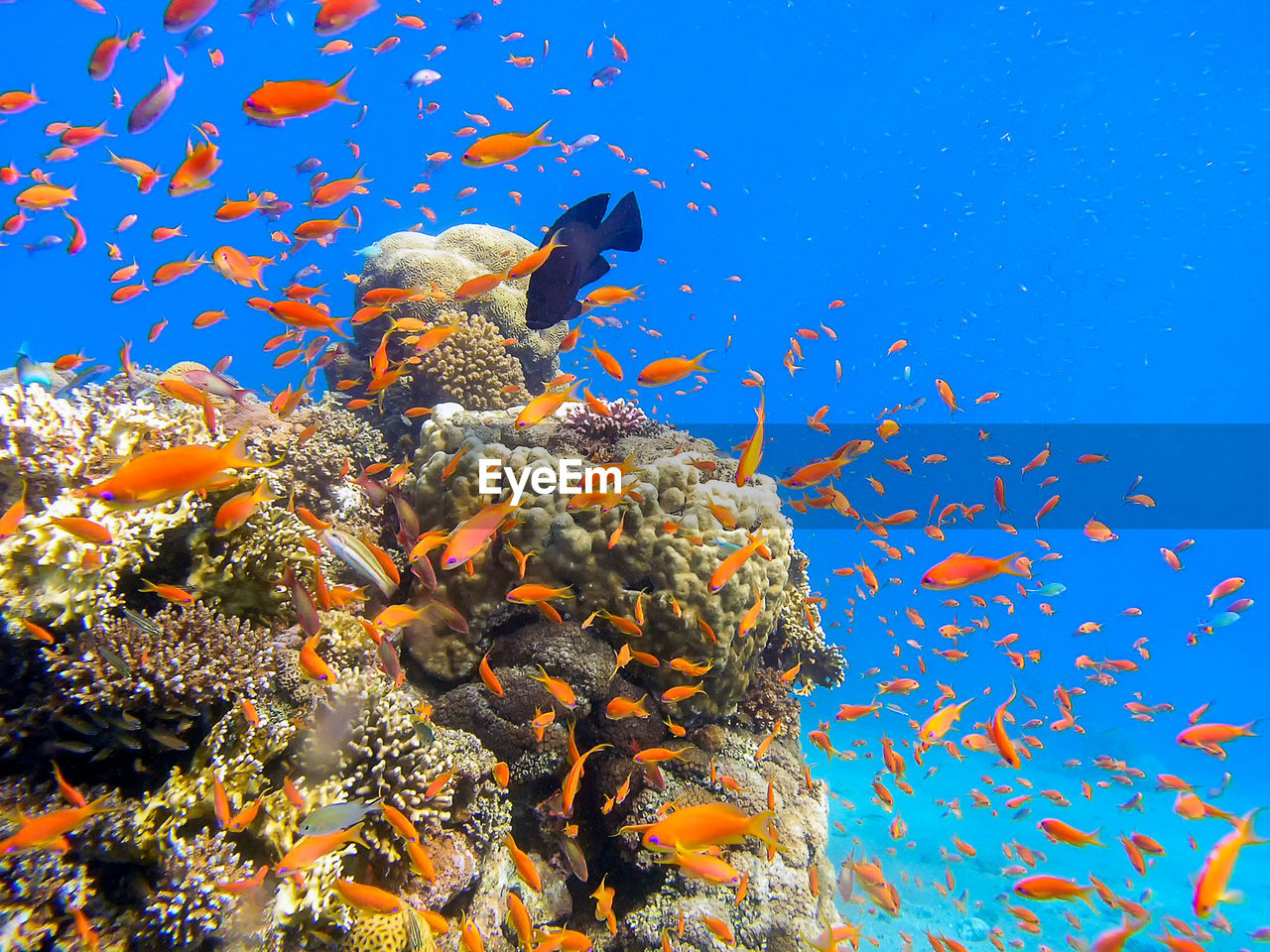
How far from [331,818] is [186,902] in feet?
2.91

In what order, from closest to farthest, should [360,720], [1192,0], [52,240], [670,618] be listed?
[360,720]
[670,618]
[52,240]
[1192,0]

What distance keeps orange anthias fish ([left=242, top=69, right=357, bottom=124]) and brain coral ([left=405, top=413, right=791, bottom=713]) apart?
2.73m

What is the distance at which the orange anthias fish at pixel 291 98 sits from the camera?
3.58 metres

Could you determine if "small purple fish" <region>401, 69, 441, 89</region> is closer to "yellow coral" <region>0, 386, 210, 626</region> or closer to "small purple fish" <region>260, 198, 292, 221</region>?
"small purple fish" <region>260, 198, 292, 221</region>

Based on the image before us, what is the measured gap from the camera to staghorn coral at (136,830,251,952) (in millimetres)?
2664

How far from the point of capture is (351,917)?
3162 mm

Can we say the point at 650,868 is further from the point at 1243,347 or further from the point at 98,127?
the point at 1243,347

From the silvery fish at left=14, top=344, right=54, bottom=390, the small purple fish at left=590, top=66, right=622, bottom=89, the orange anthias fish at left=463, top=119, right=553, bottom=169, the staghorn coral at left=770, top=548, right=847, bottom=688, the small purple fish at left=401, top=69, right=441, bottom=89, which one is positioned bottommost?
the staghorn coral at left=770, top=548, right=847, bottom=688

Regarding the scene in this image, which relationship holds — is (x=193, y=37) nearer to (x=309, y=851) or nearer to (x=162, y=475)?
(x=162, y=475)

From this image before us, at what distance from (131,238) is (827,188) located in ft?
375

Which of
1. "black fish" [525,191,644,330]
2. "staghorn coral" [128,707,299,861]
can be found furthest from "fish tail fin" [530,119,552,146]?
"staghorn coral" [128,707,299,861]

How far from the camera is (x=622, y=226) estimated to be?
5.32 m

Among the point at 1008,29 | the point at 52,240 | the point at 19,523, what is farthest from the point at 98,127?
the point at 1008,29

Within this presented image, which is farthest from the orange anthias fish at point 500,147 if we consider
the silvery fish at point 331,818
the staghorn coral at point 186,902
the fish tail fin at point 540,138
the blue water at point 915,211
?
the blue water at point 915,211
